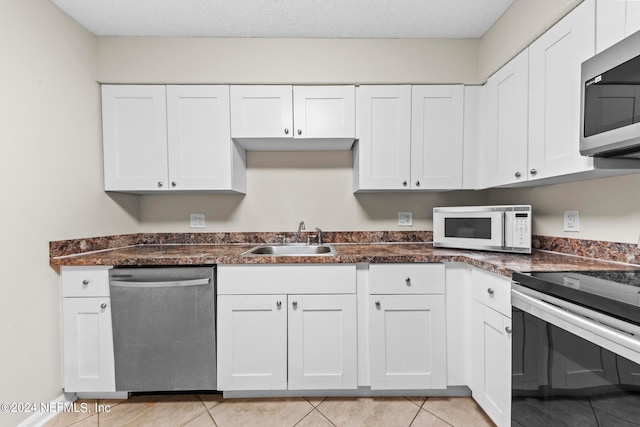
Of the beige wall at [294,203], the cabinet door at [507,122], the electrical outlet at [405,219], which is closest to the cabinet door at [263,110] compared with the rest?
the beige wall at [294,203]

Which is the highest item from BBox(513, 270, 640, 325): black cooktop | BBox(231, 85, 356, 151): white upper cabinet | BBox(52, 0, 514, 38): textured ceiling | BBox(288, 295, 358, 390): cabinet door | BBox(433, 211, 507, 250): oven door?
BBox(52, 0, 514, 38): textured ceiling

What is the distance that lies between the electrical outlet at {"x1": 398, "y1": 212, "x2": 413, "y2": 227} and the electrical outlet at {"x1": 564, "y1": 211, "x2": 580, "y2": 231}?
0.96m

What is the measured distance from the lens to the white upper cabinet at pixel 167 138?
6.34 ft

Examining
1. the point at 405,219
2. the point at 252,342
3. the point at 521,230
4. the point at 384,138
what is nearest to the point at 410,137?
the point at 384,138

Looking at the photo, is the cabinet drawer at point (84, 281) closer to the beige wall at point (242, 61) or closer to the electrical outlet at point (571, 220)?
the beige wall at point (242, 61)

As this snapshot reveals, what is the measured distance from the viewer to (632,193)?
49.6 inches

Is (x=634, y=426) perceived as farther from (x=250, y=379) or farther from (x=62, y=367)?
(x=62, y=367)

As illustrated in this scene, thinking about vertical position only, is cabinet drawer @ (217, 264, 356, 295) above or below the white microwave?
below

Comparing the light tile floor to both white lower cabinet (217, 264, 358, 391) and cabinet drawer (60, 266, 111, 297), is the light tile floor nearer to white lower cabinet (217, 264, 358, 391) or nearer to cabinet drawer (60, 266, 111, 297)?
white lower cabinet (217, 264, 358, 391)

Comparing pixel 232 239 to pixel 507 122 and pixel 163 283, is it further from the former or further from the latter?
pixel 507 122

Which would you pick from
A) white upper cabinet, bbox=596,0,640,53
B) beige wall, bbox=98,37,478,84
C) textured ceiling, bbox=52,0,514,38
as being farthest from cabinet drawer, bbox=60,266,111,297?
white upper cabinet, bbox=596,0,640,53

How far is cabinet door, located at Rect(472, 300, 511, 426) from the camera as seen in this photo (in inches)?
50.5

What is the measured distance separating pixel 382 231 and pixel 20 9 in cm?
255

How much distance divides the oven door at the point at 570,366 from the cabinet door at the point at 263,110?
1.63 meters
